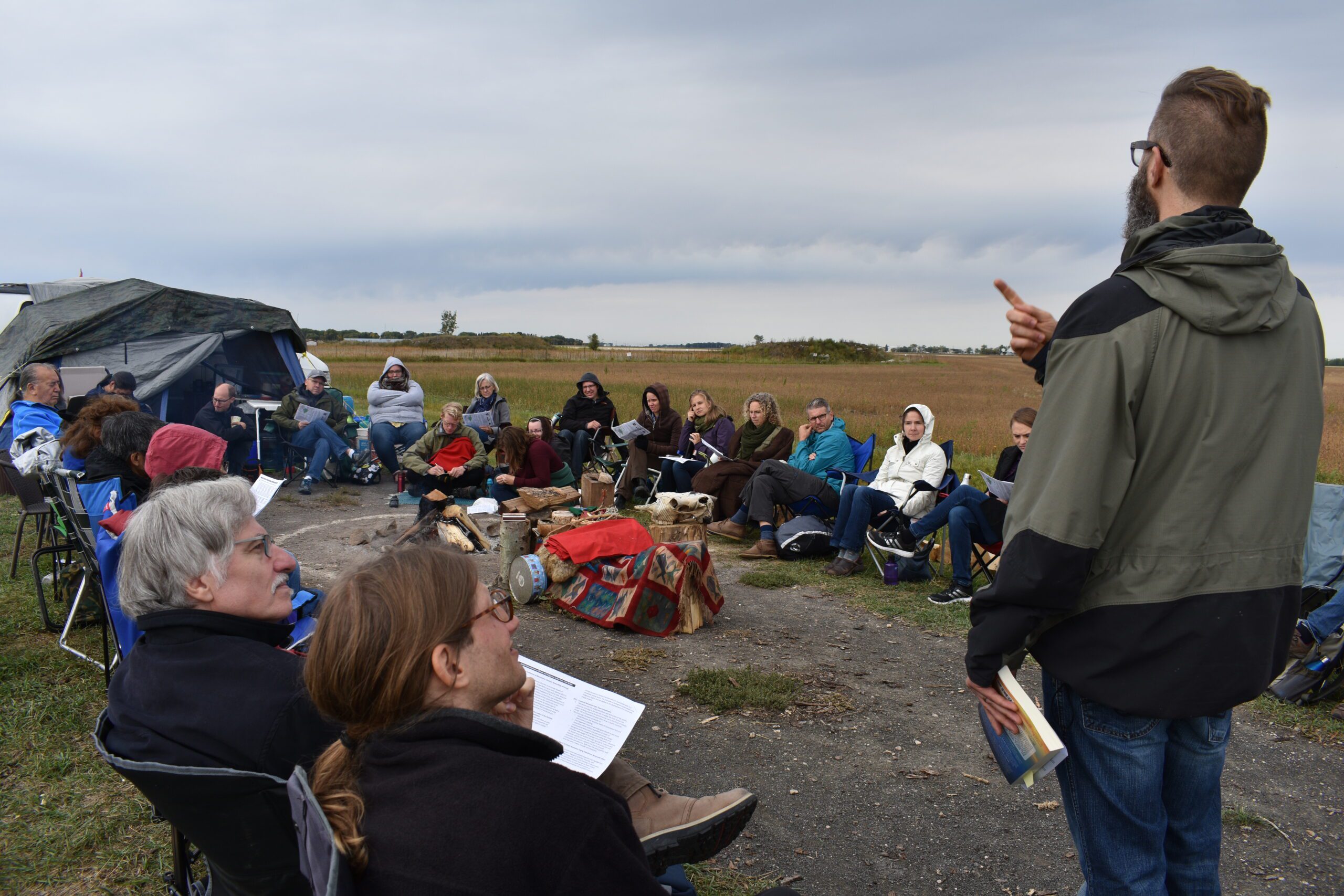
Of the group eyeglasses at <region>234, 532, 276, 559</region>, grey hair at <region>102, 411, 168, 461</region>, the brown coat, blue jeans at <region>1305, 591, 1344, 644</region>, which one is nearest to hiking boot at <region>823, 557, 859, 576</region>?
the brown coat

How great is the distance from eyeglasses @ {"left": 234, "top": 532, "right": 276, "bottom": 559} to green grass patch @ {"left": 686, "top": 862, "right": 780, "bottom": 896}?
149 cm

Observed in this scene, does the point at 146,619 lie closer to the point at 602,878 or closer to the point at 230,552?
the point at 230,552

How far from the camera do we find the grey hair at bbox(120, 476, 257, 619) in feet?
6.05

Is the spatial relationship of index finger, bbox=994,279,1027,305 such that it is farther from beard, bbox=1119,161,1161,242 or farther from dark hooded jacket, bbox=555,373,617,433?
dark hooded jacket, bbox=555,373,617,433

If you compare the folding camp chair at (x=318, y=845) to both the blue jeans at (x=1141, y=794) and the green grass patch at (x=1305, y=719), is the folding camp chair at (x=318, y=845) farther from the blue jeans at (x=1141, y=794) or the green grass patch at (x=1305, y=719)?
the green grass patch at (x=1305, y=719)

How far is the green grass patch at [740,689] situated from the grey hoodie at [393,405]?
659cm

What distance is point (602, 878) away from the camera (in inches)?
38.9

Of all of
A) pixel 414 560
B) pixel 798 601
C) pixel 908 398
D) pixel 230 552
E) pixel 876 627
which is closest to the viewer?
pixel 414 560

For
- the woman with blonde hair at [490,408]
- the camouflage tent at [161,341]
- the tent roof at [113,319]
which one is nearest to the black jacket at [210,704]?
the woman with blonde hair at [490,408]

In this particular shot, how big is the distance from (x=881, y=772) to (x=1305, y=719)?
76.8 inches

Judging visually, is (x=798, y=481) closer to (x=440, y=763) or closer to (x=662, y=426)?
(x=662, y=426)

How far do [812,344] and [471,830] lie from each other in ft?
186

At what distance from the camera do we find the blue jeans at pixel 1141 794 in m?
1.38

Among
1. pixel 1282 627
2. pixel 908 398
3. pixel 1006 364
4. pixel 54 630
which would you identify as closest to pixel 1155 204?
pixel 1282 627
